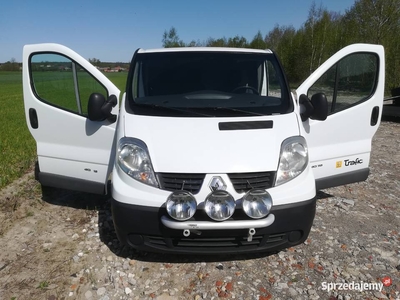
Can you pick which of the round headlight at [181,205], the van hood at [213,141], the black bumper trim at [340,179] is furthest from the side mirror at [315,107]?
the round headlight at [181,205]

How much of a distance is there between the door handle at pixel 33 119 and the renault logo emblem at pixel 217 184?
218 centimetres

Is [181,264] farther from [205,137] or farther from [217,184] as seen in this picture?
[205,137]

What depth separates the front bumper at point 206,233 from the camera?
2.69m

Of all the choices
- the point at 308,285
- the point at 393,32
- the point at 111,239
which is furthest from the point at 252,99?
the point at 393,32

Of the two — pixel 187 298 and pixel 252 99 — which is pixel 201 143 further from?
pixel 187 298

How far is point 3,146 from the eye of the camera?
7688 mm

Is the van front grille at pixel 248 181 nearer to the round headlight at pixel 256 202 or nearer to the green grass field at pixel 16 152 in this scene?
the round headlight at pixel 256 202

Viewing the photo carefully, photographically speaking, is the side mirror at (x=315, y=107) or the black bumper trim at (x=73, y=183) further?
the black bumper trim at (x=73, y=183)

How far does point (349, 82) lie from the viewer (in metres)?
3.77

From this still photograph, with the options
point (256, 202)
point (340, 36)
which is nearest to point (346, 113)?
point (256, 202)

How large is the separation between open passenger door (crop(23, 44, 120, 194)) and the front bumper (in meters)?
0.95

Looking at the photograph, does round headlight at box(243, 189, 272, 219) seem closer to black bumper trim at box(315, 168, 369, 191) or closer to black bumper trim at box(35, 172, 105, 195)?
black bumper trim at box(315, 168, 369, 191)

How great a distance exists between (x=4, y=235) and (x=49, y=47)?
202 cm

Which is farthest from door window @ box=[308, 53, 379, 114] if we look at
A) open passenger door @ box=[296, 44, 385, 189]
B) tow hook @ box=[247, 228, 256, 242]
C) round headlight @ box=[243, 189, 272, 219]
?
tow hook @ box=[247, 228, 256, 242]
